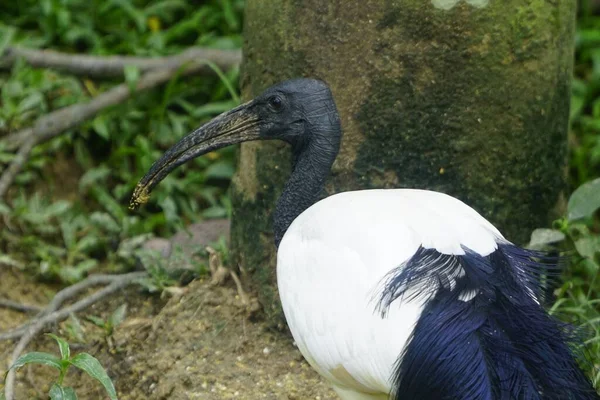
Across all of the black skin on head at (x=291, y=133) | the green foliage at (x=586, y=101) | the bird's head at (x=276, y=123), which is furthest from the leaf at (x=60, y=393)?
the green foliage at (x=586, y=101)

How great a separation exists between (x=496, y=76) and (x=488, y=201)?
57 centimetres

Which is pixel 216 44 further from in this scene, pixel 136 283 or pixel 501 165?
pixel 501 165

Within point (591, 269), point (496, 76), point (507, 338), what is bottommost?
point (591, 269)

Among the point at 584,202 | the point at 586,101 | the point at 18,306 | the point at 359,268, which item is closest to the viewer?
the point at 359,268

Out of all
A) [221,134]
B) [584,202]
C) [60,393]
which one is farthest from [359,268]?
[584,202]

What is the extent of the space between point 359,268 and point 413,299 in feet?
0.87

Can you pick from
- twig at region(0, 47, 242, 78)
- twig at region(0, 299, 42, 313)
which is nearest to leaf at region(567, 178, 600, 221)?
twig at region(0, 47, 242, 78)

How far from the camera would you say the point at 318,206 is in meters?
4.29

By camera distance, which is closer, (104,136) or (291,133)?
(291,133)

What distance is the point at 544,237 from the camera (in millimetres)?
4891

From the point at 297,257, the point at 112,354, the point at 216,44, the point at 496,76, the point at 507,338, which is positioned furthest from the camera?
the point at 216,44

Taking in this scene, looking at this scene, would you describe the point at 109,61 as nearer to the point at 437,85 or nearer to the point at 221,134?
the point at 221,134

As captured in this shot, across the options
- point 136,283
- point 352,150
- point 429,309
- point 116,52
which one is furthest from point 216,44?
point 429,309

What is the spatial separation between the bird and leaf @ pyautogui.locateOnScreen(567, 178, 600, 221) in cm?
71
